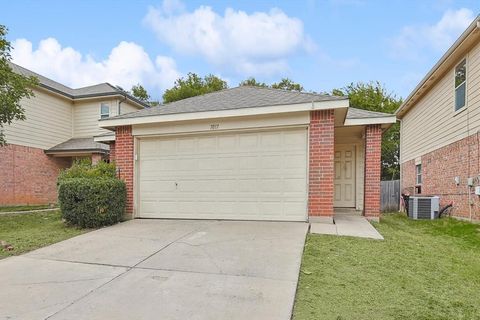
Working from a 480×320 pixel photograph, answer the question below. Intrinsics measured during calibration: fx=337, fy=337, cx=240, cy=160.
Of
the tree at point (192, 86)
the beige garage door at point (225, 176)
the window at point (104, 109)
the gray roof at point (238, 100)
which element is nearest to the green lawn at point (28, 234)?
the beige garage door at point (225, 176)

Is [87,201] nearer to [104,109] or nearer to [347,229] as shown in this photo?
[347,229]

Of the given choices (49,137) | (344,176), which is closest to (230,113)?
(344,176)

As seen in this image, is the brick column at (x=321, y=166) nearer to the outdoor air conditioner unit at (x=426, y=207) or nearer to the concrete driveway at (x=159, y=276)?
the concrete driveway at (x=159, y=276)

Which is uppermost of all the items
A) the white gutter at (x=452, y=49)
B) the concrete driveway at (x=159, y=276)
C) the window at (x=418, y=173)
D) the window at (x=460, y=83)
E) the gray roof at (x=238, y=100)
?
the white gutter at (x=452, y=49)

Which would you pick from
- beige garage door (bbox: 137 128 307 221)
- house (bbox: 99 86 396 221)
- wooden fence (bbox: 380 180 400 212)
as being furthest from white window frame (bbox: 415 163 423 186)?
beige garage door (bbox: 137 128 307 221)

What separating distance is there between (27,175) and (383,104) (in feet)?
82.5

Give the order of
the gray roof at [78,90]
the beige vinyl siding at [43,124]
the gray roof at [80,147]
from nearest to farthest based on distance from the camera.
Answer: the beige vinyl siding at [43,124] → the gray roof at [80,147] → the gray roof at [78,90]

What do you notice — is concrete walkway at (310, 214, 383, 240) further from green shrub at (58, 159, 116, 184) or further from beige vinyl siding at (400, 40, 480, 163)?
green shrub at (58, 159, 116, 184)

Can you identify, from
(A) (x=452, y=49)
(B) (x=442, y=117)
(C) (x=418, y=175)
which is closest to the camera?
(A) (x=452, y=49)

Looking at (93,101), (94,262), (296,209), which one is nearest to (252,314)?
(94,262)

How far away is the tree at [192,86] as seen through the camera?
30359 mm

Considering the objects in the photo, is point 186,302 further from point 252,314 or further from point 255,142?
point 255,142

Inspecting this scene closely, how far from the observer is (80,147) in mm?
15234

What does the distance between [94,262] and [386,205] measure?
13958mm
